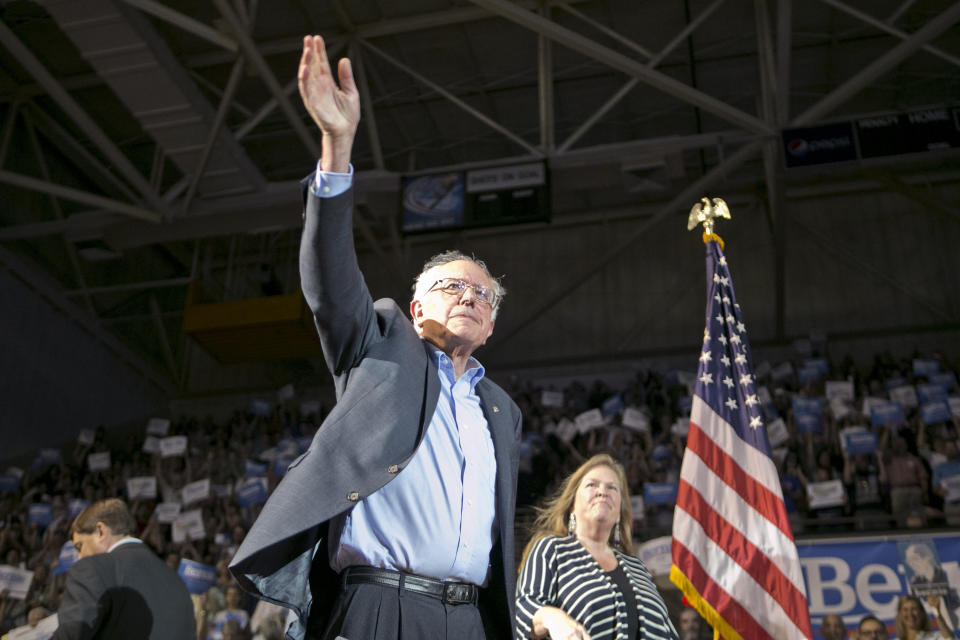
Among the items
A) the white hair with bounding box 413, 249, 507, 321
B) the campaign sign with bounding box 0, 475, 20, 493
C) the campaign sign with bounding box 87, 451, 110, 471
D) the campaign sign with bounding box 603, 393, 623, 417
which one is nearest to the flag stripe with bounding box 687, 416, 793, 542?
the white hair with bounding box 413, 249, 507, 321

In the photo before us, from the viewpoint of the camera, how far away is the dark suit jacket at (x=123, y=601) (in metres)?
2.92

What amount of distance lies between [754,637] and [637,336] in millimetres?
11938

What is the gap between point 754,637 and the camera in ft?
11.9

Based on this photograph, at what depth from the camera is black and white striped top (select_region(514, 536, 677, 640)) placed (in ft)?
9.22

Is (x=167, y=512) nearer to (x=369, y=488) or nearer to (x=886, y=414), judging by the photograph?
(x=886, y=414)

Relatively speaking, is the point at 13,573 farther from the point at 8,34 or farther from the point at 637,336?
the point at 637,336

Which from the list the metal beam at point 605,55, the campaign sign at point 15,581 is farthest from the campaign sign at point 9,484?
the metal beam at point 605,55

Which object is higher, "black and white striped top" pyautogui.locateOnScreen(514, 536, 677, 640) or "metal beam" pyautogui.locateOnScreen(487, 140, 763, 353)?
"metal beam" pyautogui.locateOnScreen(487, 140, 763, 353)

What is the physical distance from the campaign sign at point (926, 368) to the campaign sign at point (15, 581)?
1006 centimetres

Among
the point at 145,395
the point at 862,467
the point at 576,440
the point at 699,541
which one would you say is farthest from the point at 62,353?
the point at 699,541

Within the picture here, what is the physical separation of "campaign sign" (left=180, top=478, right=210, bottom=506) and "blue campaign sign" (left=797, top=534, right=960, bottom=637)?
696cm

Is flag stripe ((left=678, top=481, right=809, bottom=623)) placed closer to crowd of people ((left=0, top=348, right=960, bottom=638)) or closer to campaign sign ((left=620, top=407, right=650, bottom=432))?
crowd of people ((left=0, top=348, right=960, bottom=638))

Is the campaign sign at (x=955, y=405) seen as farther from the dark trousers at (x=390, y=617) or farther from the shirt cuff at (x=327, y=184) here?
the shirt cuff at (x=327, y=184)

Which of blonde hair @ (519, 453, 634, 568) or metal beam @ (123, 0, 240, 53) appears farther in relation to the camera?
metal beam @ (123, 0, 240, 53)
